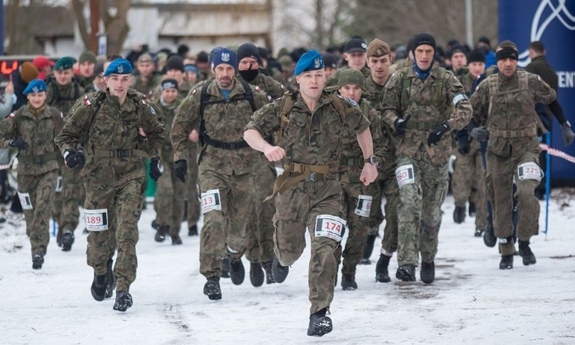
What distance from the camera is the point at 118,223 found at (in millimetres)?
11453

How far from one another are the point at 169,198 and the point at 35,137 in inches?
101

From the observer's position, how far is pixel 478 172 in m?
17.5

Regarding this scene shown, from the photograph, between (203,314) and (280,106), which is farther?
(203,314)

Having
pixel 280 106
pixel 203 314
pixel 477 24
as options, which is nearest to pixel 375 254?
pixel 203 314

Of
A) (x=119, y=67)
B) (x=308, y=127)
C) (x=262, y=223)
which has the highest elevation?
(x=119, y=67)

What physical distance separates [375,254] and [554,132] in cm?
662

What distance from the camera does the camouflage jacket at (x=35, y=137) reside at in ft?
48.4

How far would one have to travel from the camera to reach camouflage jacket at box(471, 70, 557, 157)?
42.2 feet

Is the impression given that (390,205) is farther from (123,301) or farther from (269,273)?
(123,301)

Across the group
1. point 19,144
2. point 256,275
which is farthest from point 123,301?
point 19,144

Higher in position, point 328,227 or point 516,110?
point 516,110

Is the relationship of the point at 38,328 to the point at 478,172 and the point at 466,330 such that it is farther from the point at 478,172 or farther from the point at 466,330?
the point at 478,172

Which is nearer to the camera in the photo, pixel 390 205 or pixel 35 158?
pixel 390 205

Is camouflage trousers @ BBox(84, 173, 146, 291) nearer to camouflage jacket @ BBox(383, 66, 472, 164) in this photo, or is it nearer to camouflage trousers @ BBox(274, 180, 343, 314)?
camouflage trousers @ BBox(274, 180, 343, 314)
